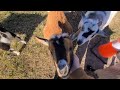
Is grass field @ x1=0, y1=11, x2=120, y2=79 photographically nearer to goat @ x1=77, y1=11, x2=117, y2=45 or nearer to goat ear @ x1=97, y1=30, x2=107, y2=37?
goat ear @ x1=97, y1=30, x2=107, y2=37

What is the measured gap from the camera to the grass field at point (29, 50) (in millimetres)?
3174

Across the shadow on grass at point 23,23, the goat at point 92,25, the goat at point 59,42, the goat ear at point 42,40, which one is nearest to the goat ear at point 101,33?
the goat at point 92,25

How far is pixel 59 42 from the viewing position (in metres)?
2.83

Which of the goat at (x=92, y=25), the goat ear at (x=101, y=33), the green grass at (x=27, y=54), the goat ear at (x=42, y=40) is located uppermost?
the goat at (x=92, y=25)

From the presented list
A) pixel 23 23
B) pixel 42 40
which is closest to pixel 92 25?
pixel 42 40

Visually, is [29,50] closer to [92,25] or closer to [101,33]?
[92,25]

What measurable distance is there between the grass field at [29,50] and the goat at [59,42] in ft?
0.57

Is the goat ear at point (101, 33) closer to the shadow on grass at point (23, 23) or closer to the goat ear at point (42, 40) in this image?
the goat ear at point (42, 40)

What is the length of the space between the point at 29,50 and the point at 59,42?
79 centimetres

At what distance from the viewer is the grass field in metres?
3.17

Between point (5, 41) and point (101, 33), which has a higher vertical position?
point (101, 33)

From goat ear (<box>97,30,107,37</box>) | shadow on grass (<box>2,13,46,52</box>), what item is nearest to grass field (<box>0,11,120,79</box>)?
shadow on grass (<box>2,13,46,52</box>)
